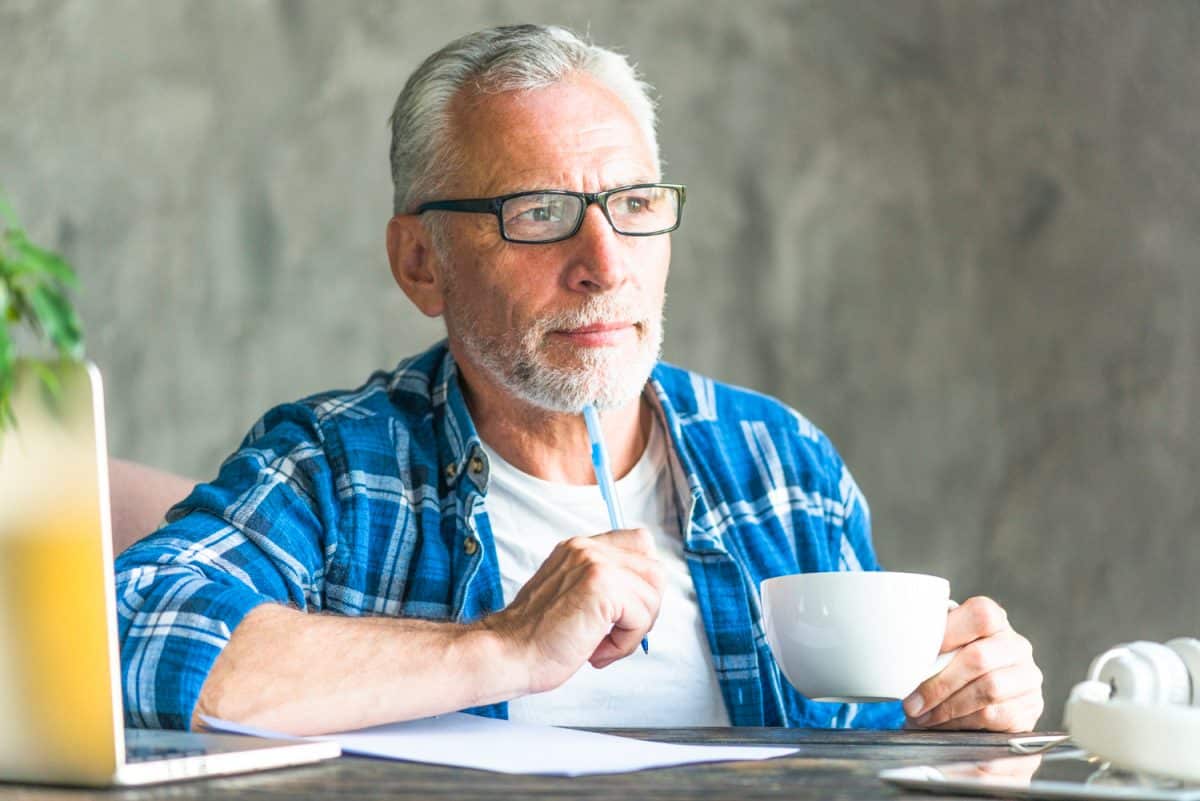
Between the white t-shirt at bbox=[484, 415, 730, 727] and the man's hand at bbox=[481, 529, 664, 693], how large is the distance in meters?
0.27

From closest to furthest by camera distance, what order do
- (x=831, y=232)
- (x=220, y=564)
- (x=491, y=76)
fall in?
(x=220, y=564) → (x=491, y=76) → (x=831, y=232)

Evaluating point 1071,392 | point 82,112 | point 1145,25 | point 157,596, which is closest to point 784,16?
point 1145,25

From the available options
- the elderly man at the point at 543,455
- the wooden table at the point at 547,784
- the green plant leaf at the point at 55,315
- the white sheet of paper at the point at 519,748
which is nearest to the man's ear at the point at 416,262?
the elderly man at the point at 543,455

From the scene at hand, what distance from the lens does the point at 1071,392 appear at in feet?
9.73

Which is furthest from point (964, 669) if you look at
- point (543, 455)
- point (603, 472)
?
point (543, 455)

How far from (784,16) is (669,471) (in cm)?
160

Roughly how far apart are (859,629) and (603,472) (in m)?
0.47

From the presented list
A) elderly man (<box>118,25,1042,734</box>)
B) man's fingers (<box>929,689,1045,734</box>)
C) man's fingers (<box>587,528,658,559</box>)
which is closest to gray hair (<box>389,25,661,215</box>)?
elderly man (<box>118,25,1042,734</box>)

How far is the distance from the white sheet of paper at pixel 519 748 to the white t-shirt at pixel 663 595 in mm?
385

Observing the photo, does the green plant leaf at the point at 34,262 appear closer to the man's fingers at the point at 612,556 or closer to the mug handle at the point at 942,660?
the man's fingers at the point at 612,556

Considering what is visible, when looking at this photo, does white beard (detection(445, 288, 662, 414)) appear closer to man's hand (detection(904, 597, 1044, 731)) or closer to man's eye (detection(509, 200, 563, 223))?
man's eye (detection(509, 200, 563, 223))

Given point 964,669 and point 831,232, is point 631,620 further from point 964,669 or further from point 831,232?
point 831,232

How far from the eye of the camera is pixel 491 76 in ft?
6.02

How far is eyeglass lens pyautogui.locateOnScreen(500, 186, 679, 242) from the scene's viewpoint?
5.70 ft
